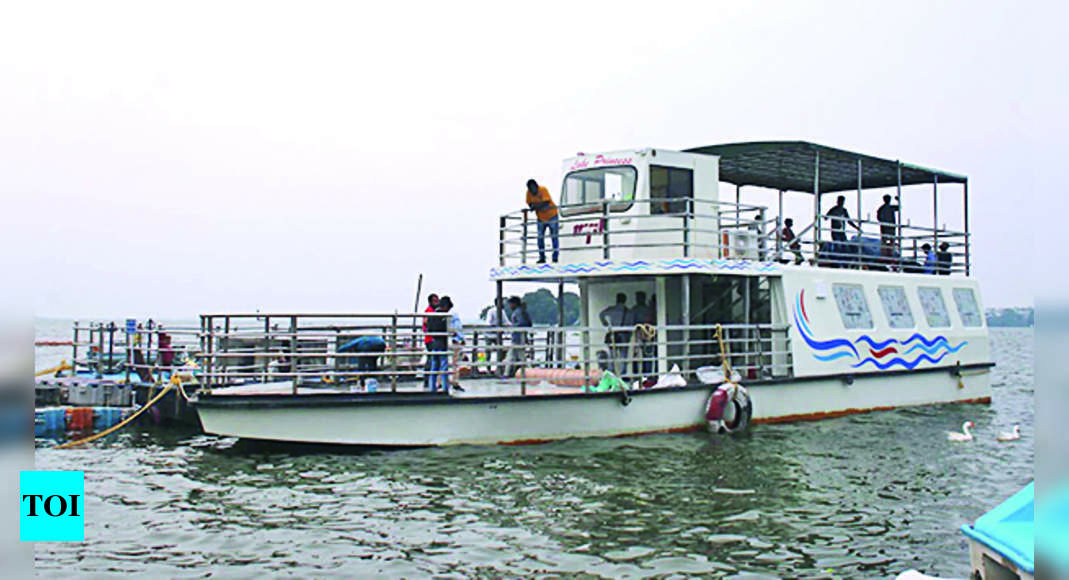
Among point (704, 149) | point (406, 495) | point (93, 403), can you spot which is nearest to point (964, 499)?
point (406, 495)

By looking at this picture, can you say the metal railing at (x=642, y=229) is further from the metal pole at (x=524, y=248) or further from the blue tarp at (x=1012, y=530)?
the blue tarp at (x=1012, y=530)

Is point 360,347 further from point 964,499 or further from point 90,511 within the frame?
point 964,499

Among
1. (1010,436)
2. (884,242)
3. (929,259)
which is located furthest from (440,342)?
(929,259)

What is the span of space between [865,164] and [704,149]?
4000 millimetres

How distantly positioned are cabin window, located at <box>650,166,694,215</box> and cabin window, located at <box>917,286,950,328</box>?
6.56 metres

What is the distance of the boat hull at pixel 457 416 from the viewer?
38.2ft

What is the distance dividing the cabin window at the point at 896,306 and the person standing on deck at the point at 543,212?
704cm

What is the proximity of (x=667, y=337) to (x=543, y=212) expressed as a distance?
3.19 meters

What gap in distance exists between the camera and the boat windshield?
15961 mm

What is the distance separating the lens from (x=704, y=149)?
1688 cm

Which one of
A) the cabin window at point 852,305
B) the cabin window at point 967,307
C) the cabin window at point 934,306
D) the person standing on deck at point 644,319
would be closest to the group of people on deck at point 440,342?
the person standing on deck at point 644,319

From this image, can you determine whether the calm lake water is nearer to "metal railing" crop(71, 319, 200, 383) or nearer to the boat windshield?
"metal railing" crop(71, 319, 200, 383)

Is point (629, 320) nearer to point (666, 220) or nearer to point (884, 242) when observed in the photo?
point (666, 220)

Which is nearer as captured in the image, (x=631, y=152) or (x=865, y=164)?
(x=631, y=152)
